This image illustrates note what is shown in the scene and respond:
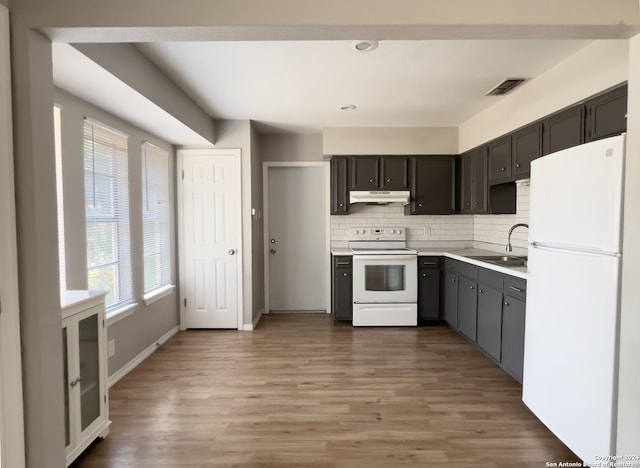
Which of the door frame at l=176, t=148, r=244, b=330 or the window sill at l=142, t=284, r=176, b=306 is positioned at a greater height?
the door frame at l=176, t=148, r=244, b=330

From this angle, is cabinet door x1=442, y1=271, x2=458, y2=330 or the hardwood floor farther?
cabinet door x1=442, y1=271, x2=458, y2=330

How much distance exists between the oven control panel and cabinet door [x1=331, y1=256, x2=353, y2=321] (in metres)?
0.59

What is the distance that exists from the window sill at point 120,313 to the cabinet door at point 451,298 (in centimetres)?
323

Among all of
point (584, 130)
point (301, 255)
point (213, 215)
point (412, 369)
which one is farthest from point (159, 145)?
point (584, 130)

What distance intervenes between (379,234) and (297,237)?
1112 mm

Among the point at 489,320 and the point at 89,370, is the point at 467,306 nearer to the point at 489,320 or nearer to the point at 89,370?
the point at 489,320

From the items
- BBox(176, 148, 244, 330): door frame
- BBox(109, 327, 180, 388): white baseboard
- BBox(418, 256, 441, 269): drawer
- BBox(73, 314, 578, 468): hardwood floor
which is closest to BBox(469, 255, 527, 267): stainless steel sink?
BBox(418, 256, 441, 269): drawer

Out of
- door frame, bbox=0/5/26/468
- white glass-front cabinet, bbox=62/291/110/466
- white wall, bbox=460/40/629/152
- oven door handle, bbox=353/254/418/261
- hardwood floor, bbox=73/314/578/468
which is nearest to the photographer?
door frame, bbox=0/5/26/468

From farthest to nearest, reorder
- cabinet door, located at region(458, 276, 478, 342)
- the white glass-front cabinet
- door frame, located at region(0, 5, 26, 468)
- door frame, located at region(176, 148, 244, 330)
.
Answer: door frame, located at region(176, 148, 244, 330), cabinet door, located at region(458, 276, 478, 342), the white glass-front cabinet, door frame, located at region(0, 5, 26, 468)

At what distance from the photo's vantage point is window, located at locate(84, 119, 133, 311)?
2.49 meters

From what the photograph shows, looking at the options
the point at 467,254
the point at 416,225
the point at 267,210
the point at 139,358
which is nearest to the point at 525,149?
the point at 467,254

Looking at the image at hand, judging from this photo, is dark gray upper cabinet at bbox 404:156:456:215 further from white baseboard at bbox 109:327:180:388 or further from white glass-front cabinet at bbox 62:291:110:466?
white glass-front cabinet at bbox 62:291:110:466

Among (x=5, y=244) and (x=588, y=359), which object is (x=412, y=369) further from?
(x=5, y=244)

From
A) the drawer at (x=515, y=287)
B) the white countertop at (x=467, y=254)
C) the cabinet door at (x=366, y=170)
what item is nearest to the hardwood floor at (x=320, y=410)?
the drawer at (x=515, y=287)
